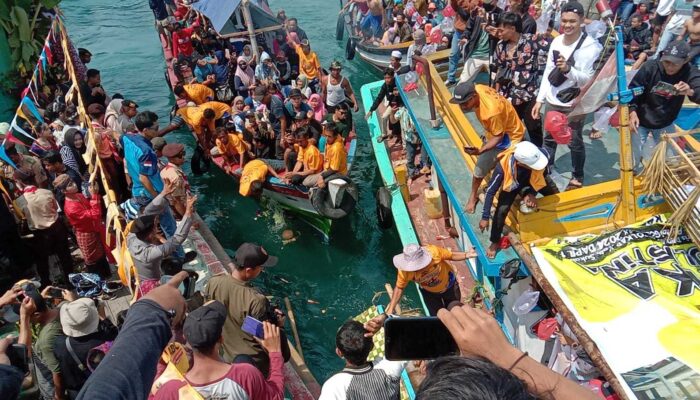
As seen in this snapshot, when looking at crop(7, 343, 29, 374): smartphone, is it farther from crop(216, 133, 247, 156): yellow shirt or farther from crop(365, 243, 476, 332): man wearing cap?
crop(216, 133, 247, 156): yellow shirt

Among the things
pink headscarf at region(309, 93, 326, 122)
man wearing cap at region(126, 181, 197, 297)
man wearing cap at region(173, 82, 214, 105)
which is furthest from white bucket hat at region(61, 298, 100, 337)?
man wearing cap at region(173, 82, 214, 105)

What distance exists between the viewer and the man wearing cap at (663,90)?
4.95m

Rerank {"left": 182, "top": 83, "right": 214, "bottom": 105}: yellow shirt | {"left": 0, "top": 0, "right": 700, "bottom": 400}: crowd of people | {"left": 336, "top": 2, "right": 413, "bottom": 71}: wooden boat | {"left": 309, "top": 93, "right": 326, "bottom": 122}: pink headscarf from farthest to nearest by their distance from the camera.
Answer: {"left": 336, "top": 2, "right": 413, "bottom": 71}: wooden boat < {"left": 182, "top": 83, "right": 214, "bottom": 105}: yellow shirt < {"left": 309, "top": 93, "right": 326, "bottom": 122}: pink headscarf < {"left": 0, "top": 0, "right": 700, "bottom": 400}: crowd of people

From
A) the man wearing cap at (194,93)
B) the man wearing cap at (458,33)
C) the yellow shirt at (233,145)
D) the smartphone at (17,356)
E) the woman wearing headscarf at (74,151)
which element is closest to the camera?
the smartphone at (17,356)

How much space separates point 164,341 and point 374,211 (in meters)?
8.46

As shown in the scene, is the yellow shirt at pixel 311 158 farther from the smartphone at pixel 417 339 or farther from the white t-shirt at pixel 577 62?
the smartphone at pixel 417 339

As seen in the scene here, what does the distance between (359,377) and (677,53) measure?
4.19 metres

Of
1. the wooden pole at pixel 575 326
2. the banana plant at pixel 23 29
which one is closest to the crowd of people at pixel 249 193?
the wooden pole at pixel 575 326

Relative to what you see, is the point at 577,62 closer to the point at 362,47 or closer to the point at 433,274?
the point at 433,274

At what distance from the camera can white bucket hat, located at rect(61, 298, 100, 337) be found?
4137 mm

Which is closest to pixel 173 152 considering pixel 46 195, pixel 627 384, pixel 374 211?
pixel 46 195

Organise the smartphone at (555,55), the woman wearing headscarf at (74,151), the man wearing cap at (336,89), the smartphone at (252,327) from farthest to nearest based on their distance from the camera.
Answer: the man wearing cap at (336,89)
the woman wearing headscarf at (74,151)
the smartphone at (555,55)
the smartphone at (252,327)

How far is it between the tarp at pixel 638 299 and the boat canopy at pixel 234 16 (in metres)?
9.66

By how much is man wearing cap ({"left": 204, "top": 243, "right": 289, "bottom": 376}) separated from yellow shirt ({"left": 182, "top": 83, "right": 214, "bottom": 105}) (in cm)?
805
